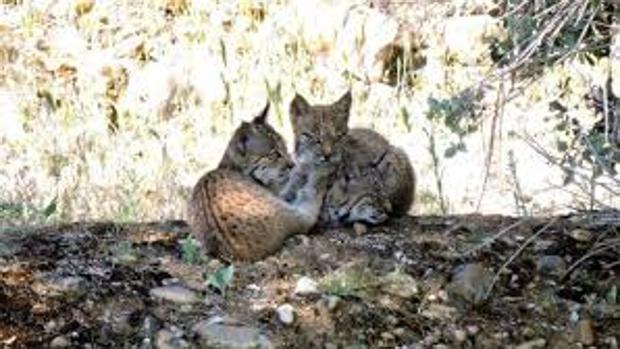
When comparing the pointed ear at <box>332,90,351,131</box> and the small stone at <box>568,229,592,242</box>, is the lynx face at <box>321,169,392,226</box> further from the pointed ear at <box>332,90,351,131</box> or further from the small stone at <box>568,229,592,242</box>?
the small stone at <box>568,229,592,242</box>

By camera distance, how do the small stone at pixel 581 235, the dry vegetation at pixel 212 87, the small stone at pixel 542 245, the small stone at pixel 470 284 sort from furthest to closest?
the dry vegetation at pixel 212 87 < the small stone at pixel 581 235 < the small stone at pixel 542 245 < the small stone at pixel 470 284

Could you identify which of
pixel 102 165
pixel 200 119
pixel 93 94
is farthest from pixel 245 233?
pixel 93 94

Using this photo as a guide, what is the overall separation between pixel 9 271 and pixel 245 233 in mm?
960

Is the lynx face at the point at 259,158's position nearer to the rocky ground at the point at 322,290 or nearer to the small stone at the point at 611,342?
the rocky ground at the point at 322,290

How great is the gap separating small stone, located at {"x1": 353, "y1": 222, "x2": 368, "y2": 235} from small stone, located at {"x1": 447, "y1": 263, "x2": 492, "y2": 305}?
599 mm

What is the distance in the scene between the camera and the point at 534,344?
5020 millimetres

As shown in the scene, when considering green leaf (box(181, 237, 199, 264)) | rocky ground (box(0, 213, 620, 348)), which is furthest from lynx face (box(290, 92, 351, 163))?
green leaf (box(181, 237, 199, 264))

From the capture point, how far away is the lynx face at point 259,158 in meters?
6.42

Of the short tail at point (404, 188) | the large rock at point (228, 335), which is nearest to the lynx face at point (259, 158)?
the short tail at point (404, 188)

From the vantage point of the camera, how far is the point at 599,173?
17.2 feet

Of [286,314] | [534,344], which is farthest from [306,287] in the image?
[534,344]

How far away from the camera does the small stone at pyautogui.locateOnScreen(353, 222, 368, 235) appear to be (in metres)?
5.79

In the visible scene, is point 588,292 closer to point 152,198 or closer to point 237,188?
point 237,188

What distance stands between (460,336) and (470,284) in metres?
0.32
